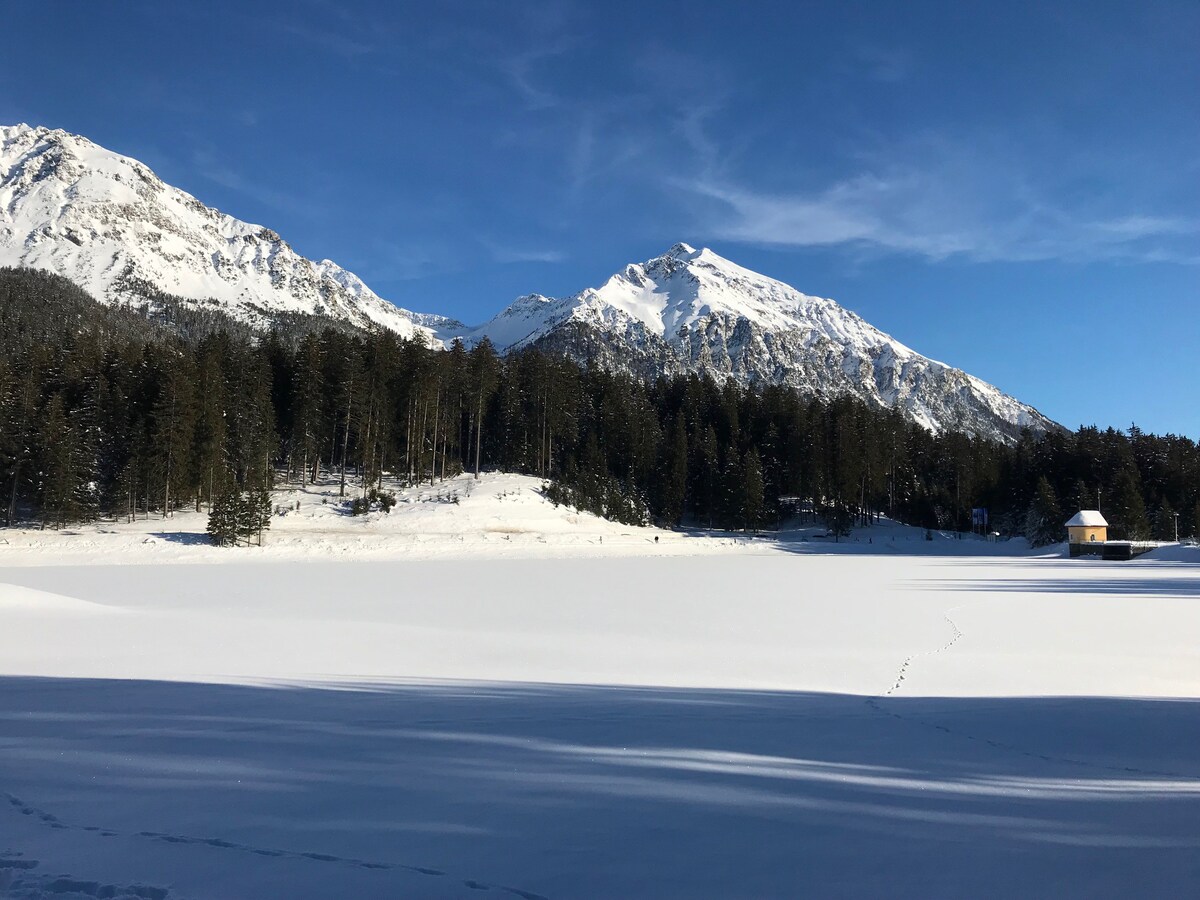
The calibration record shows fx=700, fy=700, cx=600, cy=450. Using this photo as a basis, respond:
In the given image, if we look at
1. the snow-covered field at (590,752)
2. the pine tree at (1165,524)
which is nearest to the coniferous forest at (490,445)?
the pine tree at (1165,524)

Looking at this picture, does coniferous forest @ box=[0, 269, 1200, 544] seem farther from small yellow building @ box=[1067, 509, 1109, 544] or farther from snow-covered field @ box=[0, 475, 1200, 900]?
snow-covered field @ box=[0, 475, 1200, 900]

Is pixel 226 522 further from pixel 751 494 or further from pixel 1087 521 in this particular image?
pixel 1087 521

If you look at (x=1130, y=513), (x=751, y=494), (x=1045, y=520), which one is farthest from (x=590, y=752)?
(x=1130, y=513)

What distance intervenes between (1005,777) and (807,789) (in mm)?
1675

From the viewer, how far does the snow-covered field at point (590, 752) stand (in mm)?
3795

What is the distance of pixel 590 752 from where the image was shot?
230 inches

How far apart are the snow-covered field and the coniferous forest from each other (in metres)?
29.5

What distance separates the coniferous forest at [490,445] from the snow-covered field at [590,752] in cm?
2954

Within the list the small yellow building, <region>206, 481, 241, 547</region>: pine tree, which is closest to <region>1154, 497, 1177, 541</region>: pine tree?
the small yellow building

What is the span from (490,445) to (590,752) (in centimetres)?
6426

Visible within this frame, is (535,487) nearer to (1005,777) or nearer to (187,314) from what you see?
(1005,777)

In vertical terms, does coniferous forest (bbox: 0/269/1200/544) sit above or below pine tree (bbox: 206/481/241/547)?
above

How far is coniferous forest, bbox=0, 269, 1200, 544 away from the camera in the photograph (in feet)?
142

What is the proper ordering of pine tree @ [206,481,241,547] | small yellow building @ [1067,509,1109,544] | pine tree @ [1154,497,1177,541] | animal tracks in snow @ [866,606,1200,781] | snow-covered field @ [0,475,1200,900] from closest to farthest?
snow-covered field @ [0,475,1200,900] → animal tracks in snow @ [866,606,1200,781] → pine tree @ [206,481,241,547] → small yellow building @ [1067,509,1109,544] → pine tree @ [1154,497,1177,541]
